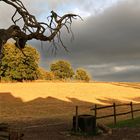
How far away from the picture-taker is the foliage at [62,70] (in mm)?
127625

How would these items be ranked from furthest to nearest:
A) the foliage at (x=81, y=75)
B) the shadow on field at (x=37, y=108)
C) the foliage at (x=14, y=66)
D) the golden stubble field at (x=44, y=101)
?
1. the foliage at (x=81, y=75)
2. the foliage at (x=14, y=66)
3. the golden stubble field at (x=44, y=101)
4. the shadow on field at (x=37, y=108)

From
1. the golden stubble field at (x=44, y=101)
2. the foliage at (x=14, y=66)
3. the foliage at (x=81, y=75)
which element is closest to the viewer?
the golden stubble field at (x=44, y=101)

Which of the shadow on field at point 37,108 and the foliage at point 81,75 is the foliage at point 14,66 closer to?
the shadow on field at point 37,108

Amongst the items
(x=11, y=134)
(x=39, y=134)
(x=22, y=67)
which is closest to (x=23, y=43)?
(x=39, y=134)

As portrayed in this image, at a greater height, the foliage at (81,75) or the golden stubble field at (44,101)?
the foliage at (81,75)

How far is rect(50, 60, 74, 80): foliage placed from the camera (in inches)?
5025

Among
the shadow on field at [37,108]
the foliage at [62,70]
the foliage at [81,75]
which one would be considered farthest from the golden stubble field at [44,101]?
the foliage at [81,75]

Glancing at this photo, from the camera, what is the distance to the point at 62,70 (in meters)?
129

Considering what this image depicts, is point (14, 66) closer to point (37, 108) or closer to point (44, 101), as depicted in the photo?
point (44, 101)

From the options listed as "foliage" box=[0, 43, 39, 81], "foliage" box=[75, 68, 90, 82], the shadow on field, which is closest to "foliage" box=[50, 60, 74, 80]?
"foliage" box=[75, 68, 90, 82]

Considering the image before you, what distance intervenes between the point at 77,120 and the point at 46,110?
19.4 m

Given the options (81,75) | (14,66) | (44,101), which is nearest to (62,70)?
(81,75)

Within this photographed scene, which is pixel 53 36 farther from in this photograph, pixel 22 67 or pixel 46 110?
pixel 22 67

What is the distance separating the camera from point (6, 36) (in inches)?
813
